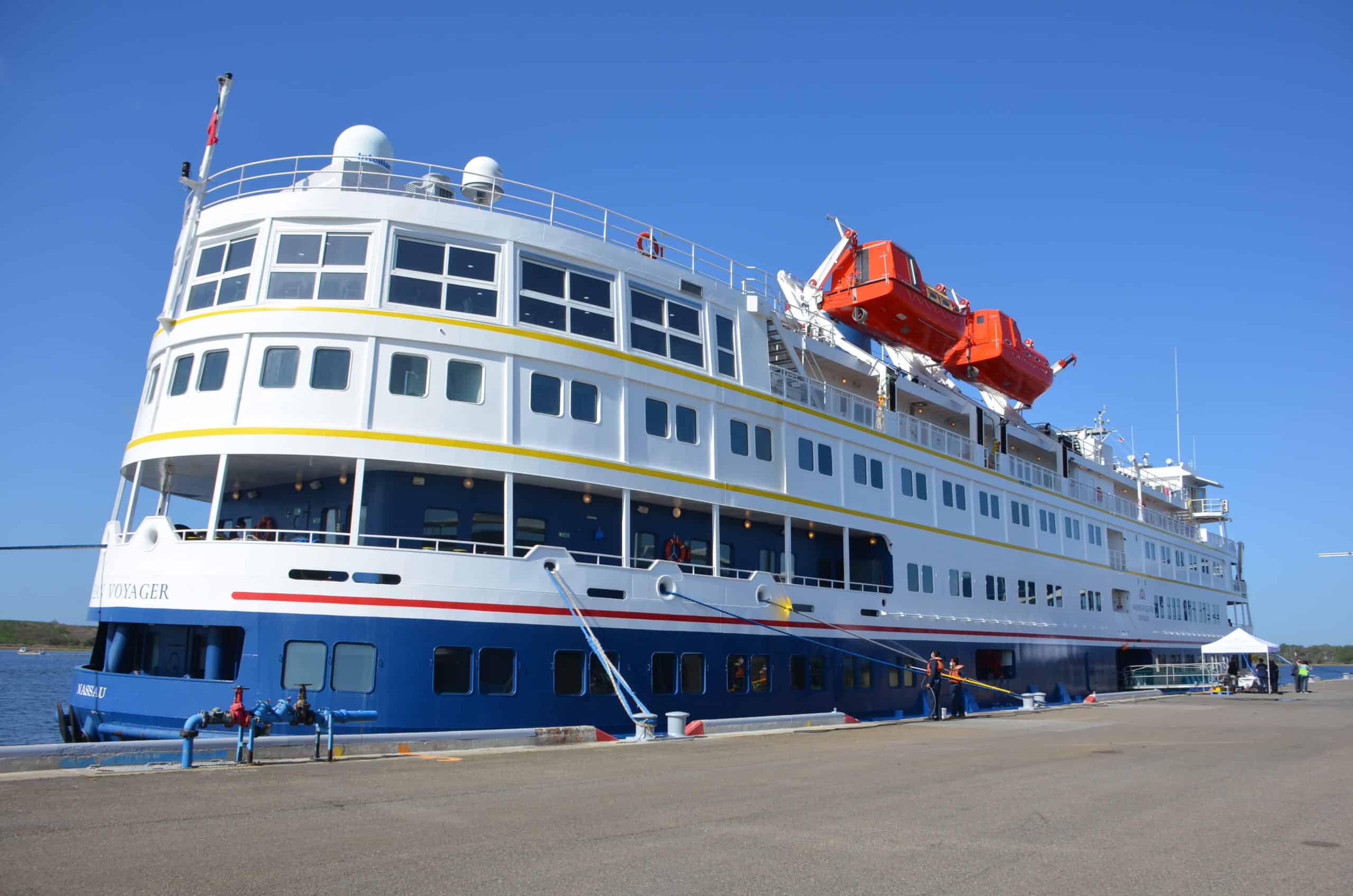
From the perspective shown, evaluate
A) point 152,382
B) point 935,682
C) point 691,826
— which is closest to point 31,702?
point 152,382

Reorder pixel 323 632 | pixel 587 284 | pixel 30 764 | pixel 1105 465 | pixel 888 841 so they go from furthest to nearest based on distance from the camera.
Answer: pixel 1105 465 → pixel 587 284 → pixel 323 632 → pixel 30 764 → pixel 888 841

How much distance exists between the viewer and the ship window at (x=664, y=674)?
1814cm

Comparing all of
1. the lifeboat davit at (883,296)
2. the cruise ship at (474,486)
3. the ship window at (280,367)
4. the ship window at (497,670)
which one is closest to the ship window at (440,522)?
the cruise ship at (474,486)

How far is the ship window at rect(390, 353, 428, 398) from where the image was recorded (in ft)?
54.3

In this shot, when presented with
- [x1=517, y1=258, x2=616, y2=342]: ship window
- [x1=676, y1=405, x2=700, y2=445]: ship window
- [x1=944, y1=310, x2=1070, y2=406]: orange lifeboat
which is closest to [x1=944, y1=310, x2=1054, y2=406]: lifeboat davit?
[x1=944, y1=310, x2=1070, y2=406]: orange lifeboat

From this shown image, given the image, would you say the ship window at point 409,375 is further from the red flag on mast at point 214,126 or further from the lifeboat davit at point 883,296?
the lifeboat davit at point 883,296

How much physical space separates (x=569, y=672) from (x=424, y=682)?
2.66 meters

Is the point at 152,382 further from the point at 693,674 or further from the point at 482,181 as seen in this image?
the point at 693,674

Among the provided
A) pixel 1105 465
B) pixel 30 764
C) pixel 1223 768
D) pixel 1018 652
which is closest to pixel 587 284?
pixel 30 764

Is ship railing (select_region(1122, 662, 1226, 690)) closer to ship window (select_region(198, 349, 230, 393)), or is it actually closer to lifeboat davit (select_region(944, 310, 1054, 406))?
lifeboat davit (select_region(944, 310, 1054, 406))

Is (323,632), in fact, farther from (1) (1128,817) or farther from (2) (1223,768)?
(2) (1223,768)

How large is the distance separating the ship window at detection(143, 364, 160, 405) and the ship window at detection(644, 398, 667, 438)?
9061 mm

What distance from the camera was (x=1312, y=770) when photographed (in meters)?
12.8

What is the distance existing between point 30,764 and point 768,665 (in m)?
13.5
